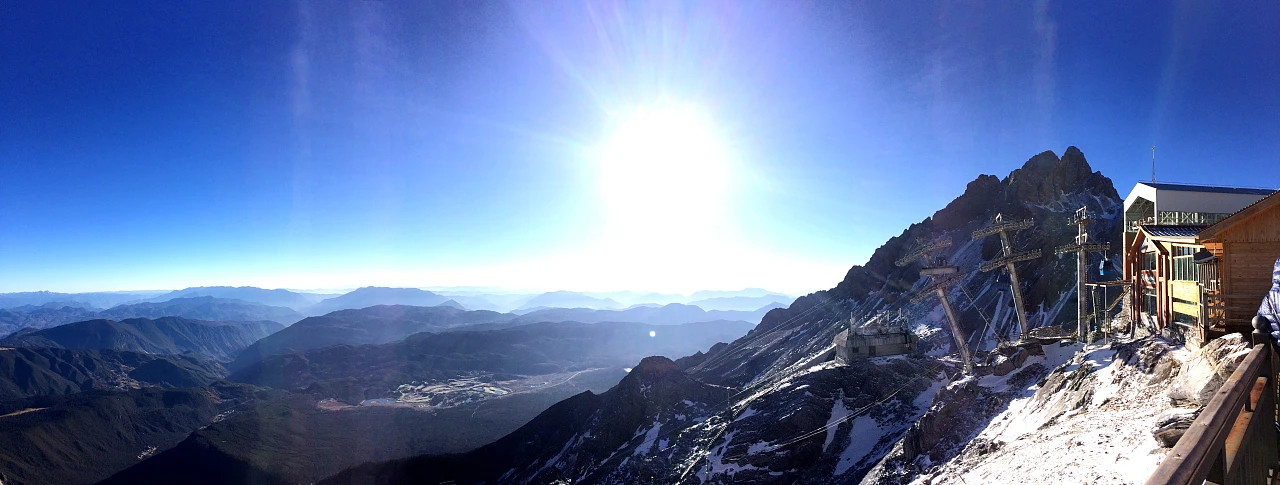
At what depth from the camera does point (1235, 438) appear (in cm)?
507

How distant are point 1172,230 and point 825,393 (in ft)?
84.9

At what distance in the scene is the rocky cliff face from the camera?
36.6 meters

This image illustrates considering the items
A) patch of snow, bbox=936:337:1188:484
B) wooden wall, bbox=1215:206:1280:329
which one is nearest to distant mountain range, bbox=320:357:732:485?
patch of snow, bbox=936:337:1188:484

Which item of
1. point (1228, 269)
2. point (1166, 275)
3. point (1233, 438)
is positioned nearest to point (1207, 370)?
point (1228, 269)

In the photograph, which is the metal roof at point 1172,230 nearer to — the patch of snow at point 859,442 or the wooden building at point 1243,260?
the wooden building at point 1243,260

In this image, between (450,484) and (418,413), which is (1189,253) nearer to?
(450,484)

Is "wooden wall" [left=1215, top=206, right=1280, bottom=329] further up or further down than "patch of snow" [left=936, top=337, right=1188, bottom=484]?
further up

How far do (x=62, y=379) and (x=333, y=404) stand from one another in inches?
4587

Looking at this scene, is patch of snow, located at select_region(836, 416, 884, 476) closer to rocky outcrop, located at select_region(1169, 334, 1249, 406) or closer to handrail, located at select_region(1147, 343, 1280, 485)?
rocky outcrop, located at select_region(1169, 334, 1249, 406)

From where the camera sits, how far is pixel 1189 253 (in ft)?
69.2

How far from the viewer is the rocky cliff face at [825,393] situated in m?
36.6

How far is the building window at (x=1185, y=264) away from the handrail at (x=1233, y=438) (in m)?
18.0

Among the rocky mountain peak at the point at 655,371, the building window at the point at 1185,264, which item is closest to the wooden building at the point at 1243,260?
the building window at the point at 1185,264

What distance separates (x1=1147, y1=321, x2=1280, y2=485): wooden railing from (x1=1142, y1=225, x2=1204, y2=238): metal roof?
19.2 meters
